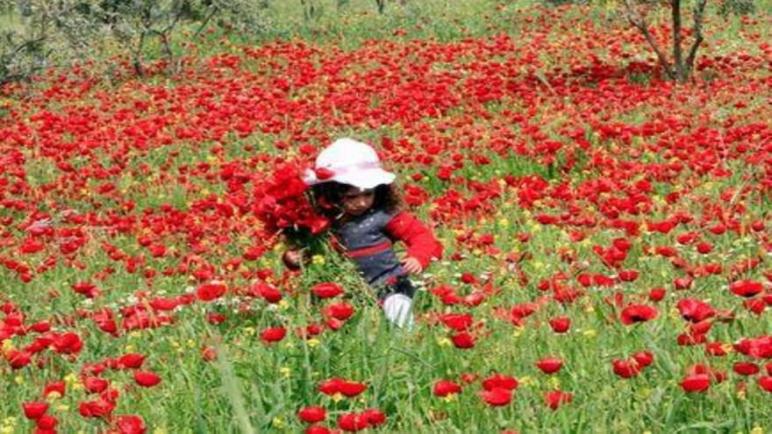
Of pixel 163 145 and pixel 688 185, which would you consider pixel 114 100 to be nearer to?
pixel 163 145

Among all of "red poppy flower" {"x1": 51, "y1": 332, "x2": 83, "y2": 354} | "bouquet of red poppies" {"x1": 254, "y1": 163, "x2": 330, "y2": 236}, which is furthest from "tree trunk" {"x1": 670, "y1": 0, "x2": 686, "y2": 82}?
"red poppy flower" {"x1": 51, "y1": 332, "x2": 83, "y2": 354}

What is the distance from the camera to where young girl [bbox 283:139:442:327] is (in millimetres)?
5711

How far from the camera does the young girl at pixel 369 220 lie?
18.7 feet

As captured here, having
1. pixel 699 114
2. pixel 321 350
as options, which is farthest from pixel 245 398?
pixel 699 114

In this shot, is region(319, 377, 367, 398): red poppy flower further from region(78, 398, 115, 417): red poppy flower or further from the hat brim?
the hat brim

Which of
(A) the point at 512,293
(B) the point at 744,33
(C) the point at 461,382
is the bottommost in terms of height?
(B) the point at 744,33

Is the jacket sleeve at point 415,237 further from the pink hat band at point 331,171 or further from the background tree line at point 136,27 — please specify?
the background tree line at point 136,27

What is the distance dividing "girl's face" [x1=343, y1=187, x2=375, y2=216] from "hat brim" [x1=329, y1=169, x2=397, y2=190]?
15 centimetres

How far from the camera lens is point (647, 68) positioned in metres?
16.2

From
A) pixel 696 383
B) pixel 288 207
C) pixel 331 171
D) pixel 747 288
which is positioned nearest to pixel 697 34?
pixel 331 171

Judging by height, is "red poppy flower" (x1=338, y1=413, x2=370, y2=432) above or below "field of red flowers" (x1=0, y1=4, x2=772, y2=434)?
above

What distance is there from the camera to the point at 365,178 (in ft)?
18.8

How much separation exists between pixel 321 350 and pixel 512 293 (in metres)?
1.81

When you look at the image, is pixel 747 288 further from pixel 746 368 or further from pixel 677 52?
pixel 677 52
